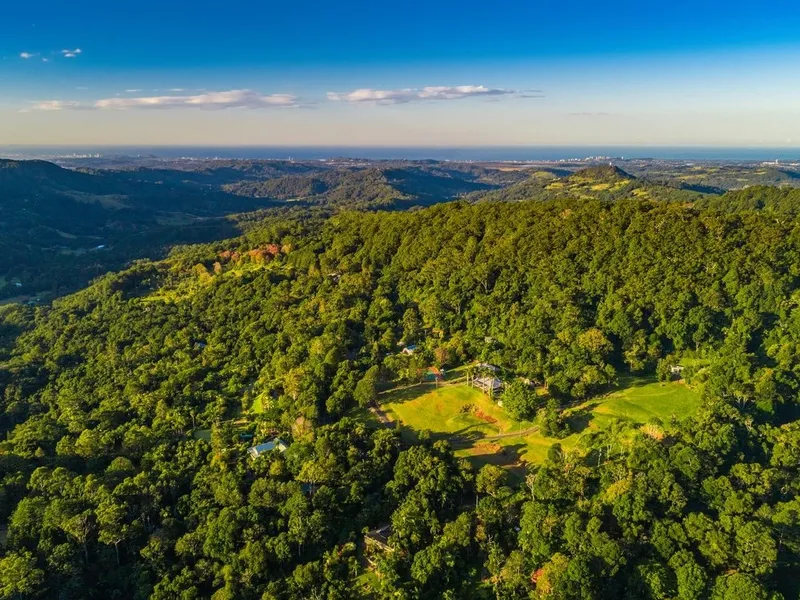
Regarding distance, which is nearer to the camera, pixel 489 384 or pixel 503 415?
pixel 503 415

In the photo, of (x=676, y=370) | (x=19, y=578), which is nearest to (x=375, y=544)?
(x=19, y=578)

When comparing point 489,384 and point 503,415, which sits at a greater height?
point 489,384

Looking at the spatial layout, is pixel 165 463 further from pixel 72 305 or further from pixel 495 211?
pixel 72 305

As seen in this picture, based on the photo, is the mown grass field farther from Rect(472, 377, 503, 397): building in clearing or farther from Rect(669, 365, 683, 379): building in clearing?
Rect(669, 365, 683, 379): building in clearing

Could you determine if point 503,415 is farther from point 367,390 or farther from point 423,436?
point 367,390

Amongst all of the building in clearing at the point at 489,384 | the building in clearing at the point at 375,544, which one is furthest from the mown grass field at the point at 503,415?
the building in clearing at the point at 375,544

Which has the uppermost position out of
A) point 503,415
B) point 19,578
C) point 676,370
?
point 676,370

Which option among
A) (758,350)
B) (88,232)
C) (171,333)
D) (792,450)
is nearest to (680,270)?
(758,350)
